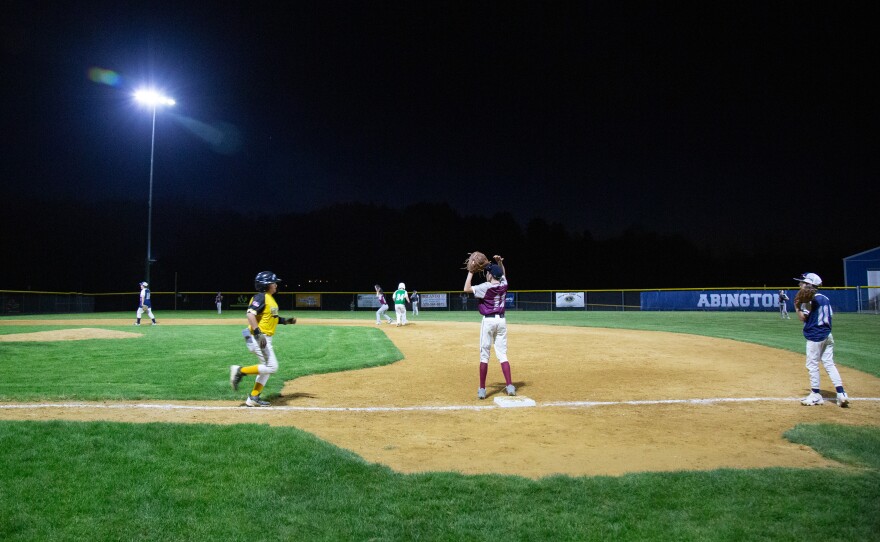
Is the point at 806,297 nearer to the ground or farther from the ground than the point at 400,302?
farther from the ground

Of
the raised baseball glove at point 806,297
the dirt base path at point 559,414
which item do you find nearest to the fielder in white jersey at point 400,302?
the dirt base path at point 559,414

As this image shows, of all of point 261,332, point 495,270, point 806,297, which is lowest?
point 261,332

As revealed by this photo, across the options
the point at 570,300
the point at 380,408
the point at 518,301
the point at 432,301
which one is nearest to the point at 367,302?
the point at 432,301

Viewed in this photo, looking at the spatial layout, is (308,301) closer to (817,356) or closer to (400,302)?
(400,302)

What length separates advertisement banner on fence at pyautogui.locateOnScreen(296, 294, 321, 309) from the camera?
51.9 metres

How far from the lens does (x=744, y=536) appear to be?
3619 mm

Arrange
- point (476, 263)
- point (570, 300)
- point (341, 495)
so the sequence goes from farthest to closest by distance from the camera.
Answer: point (570, 300) → point (476, 263) → point (341, 495)

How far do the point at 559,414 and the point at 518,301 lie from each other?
4415 cm

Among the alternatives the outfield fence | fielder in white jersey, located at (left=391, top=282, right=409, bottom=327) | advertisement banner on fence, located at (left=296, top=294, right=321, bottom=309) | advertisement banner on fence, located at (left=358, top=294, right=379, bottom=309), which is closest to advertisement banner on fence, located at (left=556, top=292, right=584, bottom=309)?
the outfield fence

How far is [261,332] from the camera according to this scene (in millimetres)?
8047

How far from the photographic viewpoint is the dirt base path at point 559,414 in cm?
555

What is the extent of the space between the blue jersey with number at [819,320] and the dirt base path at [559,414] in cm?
110

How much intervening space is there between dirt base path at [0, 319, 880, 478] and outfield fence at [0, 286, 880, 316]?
3173 centimetres

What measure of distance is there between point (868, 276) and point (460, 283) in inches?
1809
